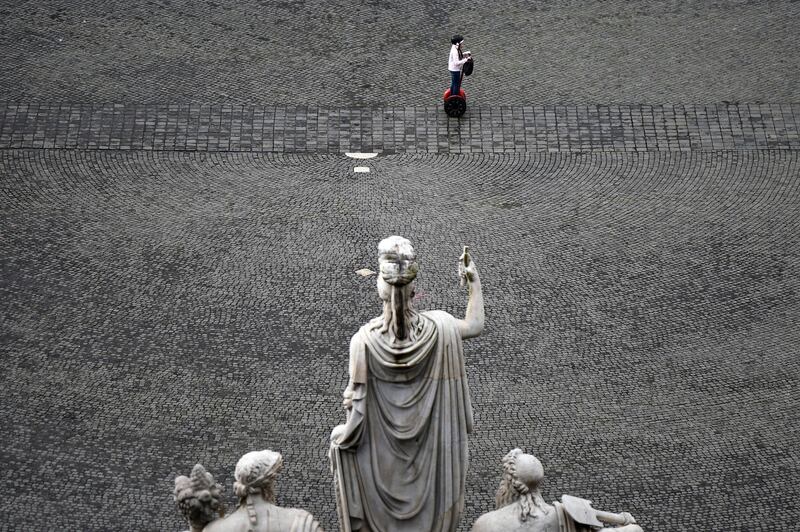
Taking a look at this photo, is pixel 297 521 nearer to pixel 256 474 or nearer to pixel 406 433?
pixel 256 474

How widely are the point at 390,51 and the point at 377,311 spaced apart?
7089 millimetres

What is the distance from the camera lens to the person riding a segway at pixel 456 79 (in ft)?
63.3

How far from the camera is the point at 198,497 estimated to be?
8.19m

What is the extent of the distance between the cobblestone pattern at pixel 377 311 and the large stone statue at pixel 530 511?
12.3 feet

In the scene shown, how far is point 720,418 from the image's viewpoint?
45.9 ft

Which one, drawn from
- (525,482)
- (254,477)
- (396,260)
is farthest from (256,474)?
(525,482)

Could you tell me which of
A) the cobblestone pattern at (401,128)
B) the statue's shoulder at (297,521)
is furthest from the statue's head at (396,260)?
the cobblestone pattern at (401,128)

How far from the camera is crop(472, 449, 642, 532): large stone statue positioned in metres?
8.84

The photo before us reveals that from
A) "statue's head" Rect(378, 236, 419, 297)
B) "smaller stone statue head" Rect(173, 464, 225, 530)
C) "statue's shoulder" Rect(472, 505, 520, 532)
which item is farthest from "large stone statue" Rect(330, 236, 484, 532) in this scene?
"smaller stone statue head" Rect(173, 464, 225, 530)

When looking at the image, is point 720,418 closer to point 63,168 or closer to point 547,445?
point 547,445

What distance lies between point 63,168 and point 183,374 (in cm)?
513

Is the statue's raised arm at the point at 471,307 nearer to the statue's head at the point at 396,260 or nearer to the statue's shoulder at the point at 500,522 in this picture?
the statue's head at the point at 396,260

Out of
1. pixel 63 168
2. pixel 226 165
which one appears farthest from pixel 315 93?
pixel 63 168

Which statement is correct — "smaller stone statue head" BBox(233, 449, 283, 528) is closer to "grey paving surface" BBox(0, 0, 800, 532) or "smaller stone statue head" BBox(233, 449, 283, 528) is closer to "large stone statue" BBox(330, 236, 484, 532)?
"large stone statue" BBox(330, 236, 484, 532)
